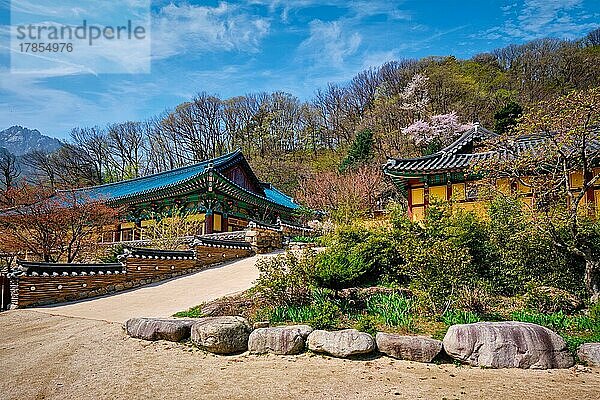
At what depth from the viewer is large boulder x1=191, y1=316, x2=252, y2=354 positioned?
16.5 feet

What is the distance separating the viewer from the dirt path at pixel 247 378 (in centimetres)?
375

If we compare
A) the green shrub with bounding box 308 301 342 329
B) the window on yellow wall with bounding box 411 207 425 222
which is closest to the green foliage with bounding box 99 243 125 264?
the green shrub with bounding box 308 301 342 329

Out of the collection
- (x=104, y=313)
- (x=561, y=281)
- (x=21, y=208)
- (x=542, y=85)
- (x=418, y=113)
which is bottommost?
(x=104, y=313)

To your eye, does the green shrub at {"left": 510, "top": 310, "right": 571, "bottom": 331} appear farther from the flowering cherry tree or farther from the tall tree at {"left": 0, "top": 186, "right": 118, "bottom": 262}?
the flowering cherry tree

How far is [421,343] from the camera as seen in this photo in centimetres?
454

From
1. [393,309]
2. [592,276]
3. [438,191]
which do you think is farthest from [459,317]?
[438,191]

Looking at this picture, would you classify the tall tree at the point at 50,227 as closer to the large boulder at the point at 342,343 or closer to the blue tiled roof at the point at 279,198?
the large boulder at the point at 342,343

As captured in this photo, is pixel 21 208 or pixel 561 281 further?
pixel 21 208

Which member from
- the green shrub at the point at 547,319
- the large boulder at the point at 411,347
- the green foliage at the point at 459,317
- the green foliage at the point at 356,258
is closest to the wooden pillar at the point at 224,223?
the green foliage at the point at 356,258

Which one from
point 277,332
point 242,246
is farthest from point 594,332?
point 242,246

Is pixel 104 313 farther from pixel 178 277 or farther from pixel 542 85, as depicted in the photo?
pixel 542 85

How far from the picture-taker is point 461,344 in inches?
175

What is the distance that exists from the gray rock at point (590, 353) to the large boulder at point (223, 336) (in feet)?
12.1

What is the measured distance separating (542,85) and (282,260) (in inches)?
1222
